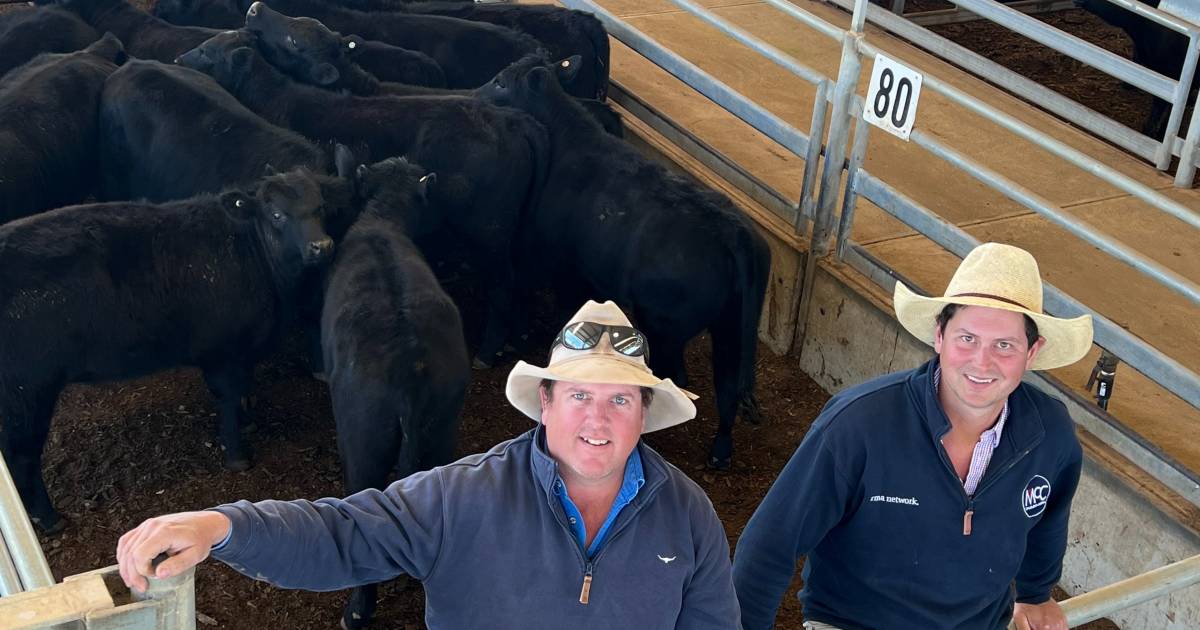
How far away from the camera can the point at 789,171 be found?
7387 millimetres

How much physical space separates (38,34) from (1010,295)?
6.99m

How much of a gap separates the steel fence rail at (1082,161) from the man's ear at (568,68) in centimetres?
219

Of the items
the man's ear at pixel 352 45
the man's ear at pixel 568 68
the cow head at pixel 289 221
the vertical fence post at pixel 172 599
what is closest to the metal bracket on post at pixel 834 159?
the man's ear at pixel 568 68

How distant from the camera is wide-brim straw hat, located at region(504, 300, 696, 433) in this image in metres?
2.50

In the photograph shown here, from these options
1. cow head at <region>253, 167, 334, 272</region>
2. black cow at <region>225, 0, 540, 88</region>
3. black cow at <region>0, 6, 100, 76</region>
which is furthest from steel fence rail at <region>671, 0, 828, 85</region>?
black cow at <region>0, 6, 100, 76</region>

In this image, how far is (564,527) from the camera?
8.09 feet

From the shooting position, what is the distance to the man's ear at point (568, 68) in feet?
24.7

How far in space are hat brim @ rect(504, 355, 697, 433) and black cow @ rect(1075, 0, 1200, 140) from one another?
6.48 m

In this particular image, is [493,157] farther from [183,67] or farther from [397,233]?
[183,67]

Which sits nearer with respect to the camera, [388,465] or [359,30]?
[388,465]

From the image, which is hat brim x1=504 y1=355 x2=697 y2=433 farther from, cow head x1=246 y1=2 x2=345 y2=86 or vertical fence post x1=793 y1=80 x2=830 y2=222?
cow head x1=246 y1=2 x2=345 y2=86

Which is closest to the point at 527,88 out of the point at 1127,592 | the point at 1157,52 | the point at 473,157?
the point at 473,157

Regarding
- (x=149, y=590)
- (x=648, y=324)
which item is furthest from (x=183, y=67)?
(x=149, y=590)

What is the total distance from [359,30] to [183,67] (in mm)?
1763
